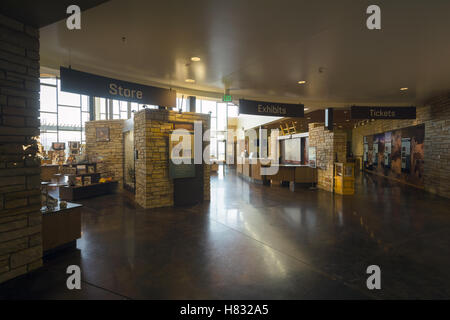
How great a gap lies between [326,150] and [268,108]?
3.99 meters

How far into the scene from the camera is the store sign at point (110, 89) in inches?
150

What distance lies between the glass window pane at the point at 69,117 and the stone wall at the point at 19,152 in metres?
12.6

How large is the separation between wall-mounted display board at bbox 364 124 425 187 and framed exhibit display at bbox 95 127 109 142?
1234cm

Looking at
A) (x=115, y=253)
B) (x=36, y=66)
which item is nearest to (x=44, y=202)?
(x=115, y=253)

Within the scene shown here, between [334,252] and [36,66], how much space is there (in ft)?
16.1

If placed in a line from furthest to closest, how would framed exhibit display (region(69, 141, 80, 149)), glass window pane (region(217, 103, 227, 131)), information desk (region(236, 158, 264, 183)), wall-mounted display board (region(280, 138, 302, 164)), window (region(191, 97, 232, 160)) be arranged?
glass window pane (region(217, 103, 227, 131))
window (region(191, 97, 232, 160))
wall-mounted display board (region(280, 138, 302, 164))
information desk (region(236, 158, 264, 183))
framed exhibit display (region(69, 141, 80, 149))

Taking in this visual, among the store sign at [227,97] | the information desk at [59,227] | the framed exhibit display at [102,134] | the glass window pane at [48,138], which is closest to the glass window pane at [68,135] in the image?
the glass window pane at [48,138]

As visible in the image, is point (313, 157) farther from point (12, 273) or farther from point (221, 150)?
point (221, 150)

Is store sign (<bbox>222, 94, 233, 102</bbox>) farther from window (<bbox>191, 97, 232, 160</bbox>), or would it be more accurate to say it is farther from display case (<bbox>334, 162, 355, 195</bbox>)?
window (<bbox>191, 97, 232, 160</bbox>)

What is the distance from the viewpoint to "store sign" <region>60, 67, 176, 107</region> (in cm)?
382

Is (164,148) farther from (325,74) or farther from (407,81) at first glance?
(407,81)

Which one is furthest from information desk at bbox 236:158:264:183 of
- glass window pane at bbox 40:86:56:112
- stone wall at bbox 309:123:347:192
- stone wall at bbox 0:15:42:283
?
glass window pane at bbox 40:86:56:112
